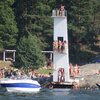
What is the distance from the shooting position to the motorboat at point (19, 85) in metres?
81.6

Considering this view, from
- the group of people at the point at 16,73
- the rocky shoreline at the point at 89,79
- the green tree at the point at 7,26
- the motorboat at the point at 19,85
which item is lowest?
the motorboat at the point at 19,85

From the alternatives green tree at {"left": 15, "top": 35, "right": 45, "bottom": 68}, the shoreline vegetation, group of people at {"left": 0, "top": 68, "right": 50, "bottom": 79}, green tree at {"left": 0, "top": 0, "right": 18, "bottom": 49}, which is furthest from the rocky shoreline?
green tree at {"left": 0, "top": 0, "right": 18, "bottom": 49}

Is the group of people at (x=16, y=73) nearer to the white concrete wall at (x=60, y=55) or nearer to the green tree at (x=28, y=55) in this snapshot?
the green tree at (x=28, y=55)

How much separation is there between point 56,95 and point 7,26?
3502 cm

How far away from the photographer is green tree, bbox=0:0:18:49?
110 meters

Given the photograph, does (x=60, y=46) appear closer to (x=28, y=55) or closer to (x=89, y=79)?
(x=89, y=79)

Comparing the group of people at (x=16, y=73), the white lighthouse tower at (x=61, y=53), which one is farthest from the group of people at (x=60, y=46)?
the group of people at (x=16, y=73)

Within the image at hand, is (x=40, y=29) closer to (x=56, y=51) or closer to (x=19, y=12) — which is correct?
(x=19, y=12)

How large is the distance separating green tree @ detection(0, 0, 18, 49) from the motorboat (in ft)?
91.1

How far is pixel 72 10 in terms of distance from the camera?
11831 centimetres

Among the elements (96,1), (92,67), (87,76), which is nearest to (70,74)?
(87,76)

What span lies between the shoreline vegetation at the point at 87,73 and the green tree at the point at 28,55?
1934 mm

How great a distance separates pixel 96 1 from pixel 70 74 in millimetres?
35994

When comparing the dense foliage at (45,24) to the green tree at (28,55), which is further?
the dense foliage at (45,24)
